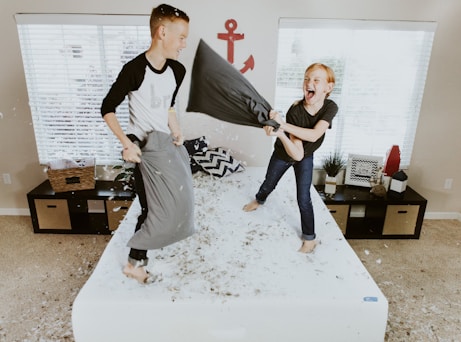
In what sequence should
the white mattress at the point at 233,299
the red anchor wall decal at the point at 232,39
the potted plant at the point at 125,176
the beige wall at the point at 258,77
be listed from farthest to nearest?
1. the potted plant at the point at 125,176
2. the beige wall at the point at 258,77
3. the red anchor wall decal at the point at 232,39
4. the white mattress at the point at 233,299

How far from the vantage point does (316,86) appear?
1.60 metres

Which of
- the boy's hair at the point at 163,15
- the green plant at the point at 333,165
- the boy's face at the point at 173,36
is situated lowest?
the green plant at the point at 333,165

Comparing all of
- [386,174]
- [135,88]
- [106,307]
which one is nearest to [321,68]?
[135,88]

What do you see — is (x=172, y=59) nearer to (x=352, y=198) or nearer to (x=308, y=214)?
(x=308, y=214)

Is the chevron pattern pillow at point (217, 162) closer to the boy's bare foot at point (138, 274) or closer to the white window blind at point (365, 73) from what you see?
the white window blind at point (365, 73)

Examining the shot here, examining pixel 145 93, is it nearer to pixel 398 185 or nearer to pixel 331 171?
pixel 331 171

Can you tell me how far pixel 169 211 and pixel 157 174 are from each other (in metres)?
0.16

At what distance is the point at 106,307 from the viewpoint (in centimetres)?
144

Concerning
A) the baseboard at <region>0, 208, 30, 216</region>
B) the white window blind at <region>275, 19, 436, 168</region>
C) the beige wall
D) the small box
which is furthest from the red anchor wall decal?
the baseboard at <region>0, 208, 30, 216</region>

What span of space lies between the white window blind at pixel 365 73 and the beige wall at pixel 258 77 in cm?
6

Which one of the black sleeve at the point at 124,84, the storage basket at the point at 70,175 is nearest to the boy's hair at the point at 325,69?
the black sleeve at the point at 124,84

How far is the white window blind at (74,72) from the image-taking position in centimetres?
267

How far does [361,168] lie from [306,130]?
4.84 ft

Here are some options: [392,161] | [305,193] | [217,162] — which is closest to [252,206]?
[305,193]
